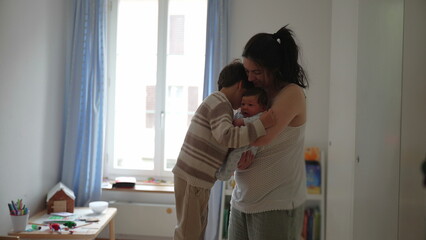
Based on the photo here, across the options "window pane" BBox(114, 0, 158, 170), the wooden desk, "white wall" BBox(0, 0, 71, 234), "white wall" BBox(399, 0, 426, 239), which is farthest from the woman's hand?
"window pane" BBox(114, 0, 158, 170)

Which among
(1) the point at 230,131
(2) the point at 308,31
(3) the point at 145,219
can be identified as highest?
(2) the point at 308,31

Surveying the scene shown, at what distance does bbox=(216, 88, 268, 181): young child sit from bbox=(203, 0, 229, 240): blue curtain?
1653 mm

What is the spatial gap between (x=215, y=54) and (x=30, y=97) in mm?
1390

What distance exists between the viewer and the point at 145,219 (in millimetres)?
3156

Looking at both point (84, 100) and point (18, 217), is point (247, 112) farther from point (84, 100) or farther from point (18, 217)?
point (84, 100)

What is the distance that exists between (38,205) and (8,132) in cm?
68

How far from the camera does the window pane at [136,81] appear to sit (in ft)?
10.9

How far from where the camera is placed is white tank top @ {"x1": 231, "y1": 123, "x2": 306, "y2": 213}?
123 cm

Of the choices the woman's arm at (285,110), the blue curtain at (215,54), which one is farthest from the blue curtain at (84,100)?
the woman's arm at (285,110)

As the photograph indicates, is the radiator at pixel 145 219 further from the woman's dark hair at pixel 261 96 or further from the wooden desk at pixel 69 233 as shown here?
the woman's dark hair at pixel 261 96

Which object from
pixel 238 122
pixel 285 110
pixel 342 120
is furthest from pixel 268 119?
pixel 342 120

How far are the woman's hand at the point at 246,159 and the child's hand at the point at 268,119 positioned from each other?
0.11m

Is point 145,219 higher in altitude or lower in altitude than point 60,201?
lower

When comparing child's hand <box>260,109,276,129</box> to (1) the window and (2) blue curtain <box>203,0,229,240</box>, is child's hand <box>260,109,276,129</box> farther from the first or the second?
(1) the window
